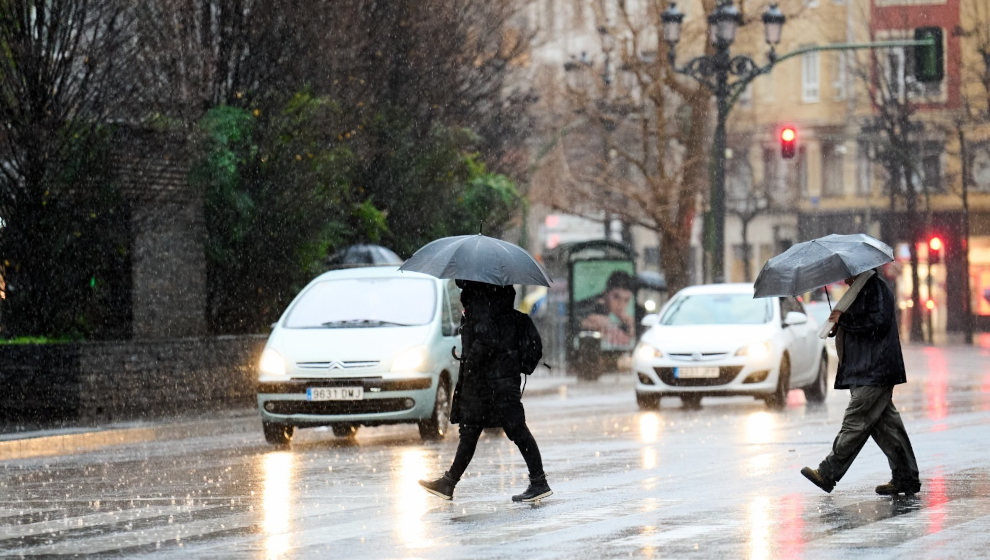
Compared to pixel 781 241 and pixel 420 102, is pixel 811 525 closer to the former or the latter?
pixel 420 102

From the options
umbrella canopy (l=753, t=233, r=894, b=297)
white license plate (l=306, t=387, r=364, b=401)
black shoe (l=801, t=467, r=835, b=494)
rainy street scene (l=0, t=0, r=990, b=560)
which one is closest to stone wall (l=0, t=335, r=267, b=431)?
rainy street scene (l=0, t=0, r=990, b=560)

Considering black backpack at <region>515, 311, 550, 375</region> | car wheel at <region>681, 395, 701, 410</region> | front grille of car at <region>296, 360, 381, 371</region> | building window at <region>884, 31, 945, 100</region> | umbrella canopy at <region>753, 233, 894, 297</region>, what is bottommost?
car wheel at <region>681, 395, 701, 410</region>

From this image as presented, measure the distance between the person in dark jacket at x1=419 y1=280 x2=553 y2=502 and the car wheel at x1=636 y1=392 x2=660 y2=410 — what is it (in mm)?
12111

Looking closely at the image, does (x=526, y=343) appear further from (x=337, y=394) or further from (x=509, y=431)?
(x=337, y=394)

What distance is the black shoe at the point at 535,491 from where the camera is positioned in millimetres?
12141

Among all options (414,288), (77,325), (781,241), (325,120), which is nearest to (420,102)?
(325,120)

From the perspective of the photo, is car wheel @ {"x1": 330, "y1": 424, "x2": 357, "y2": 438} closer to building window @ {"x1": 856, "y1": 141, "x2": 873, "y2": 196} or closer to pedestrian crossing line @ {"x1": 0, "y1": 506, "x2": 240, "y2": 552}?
pedestrian crossing line @ {"x1": 0, "y1": 506, "x2": 240, "y2": 552}

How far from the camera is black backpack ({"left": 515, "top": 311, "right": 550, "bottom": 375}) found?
1217 centimetres

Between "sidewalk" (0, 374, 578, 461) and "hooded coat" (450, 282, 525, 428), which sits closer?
"hooded coat" (450, 282, 525, 428)

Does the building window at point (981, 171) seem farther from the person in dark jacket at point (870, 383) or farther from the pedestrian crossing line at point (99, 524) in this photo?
the pedestrian crossing line at point (99, 524)

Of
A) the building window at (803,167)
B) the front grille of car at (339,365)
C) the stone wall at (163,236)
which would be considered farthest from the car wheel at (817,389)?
the building window at (803,167)

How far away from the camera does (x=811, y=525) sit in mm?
10812

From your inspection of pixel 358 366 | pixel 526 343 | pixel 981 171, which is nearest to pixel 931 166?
pixel 981 171

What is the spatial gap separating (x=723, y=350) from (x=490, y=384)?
38.8ft
